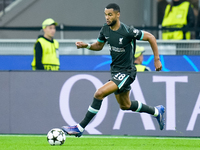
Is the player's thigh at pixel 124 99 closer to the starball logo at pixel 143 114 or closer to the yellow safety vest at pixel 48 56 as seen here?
the starball logo at pixel 143 114

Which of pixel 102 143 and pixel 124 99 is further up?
pixel 124 99

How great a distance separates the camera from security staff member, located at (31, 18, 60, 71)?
9.01 m

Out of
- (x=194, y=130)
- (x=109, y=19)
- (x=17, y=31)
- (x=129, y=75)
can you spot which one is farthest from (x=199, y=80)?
(x=17, y=31)

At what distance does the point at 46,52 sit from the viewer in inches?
362

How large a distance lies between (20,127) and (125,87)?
7.72ft

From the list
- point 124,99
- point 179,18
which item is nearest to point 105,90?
point 124,99

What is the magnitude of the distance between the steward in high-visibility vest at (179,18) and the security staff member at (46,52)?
3.10m

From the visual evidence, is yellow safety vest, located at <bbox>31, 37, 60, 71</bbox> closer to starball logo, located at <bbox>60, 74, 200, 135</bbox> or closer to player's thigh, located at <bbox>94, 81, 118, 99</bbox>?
starball logo, located at <bbox>60, 74, 200, 135</bbox>

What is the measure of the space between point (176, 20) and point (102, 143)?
4911mm

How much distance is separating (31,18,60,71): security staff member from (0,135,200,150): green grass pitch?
1673 millimetres

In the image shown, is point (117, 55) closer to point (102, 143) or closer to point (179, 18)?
point (102, 143)

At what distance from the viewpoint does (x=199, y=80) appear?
8086 millimetres

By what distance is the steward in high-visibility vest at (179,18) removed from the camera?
35.3ft

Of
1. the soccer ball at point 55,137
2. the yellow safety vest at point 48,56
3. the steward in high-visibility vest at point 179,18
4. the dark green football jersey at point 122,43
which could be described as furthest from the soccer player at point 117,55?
the steward in high-visibility vest at point 179,18
